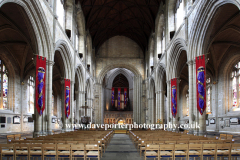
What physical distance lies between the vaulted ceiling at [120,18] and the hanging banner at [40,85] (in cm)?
1388

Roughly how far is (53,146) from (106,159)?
8.82 feet

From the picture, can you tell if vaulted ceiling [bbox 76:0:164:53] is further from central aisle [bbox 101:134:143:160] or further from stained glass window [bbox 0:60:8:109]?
central aisle [bbox 101:134:143:160]

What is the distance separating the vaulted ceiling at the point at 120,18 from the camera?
95.2 ft

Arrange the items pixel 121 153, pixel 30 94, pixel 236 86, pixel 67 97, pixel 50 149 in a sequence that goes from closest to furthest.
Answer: pixel 50 149, pixel 121 153, pixel 67 97, pixel 236 86, pixel 30 94

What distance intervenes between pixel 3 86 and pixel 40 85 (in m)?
9.24

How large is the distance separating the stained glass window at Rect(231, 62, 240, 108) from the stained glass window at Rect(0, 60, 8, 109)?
20.1 metres

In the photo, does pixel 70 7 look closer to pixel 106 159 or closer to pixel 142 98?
pixel 106 159

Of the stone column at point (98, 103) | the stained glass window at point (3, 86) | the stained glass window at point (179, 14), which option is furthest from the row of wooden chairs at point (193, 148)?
the stone column at point (98, 103)

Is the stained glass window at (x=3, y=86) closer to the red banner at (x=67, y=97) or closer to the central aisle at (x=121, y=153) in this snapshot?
the red banner at (x=67, y=97)

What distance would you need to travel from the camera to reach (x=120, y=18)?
114 ft

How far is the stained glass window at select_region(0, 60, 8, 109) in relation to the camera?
69.3 feet

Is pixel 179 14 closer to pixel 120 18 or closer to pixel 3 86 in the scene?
pixel 120 18

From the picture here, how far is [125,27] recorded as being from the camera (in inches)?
1455

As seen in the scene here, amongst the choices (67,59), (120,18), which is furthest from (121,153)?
(120,18)
